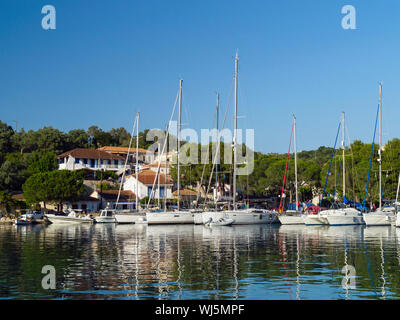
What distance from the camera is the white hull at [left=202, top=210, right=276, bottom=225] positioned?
62.7 metres

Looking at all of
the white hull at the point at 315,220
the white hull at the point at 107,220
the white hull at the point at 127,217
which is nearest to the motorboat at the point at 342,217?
the white hull at the point at 315,220

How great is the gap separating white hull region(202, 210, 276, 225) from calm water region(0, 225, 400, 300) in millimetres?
21109

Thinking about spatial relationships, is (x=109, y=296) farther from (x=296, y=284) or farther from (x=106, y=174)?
(x=106, y=174)

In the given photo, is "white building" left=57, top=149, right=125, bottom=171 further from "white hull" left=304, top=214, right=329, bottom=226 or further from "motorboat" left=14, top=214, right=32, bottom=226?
"white hull" left=304, top=214, right=329, bottom=226

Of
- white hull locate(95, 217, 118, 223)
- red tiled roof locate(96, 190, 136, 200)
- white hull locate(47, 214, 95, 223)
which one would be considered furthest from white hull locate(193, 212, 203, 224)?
red tiled roof locate(96, 190, 136, 200)

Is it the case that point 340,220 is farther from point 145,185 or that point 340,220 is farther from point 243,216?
point 145,185

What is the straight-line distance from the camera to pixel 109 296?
1917 cm

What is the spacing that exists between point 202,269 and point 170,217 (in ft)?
130

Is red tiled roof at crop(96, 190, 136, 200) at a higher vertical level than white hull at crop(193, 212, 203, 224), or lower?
higher

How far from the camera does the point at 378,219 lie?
60906mm

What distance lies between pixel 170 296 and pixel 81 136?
4632 inches

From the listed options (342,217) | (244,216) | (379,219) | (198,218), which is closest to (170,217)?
(198,218)
